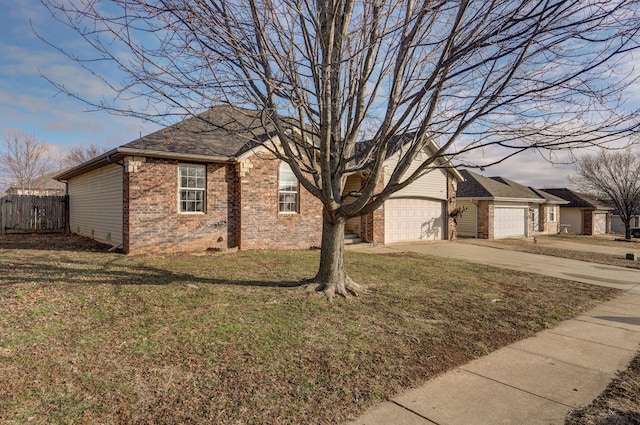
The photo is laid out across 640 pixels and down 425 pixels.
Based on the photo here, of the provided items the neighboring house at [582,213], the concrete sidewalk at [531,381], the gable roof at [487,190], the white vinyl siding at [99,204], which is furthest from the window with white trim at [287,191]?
the neighboring house at [582,213]

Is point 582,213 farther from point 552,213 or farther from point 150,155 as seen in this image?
point 150,155

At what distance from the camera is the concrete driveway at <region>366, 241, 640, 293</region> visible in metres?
10.4

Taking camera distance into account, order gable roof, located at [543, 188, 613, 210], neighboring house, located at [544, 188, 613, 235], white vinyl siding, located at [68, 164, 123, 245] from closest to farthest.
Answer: white vinyl siding, located at [68, 164, 123, 245] < neighboring house, located at [544, 188, 613, 235] < gable roof, located at [543, 188, 613, 210]

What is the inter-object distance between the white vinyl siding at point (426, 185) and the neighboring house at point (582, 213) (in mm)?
21999

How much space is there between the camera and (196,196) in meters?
12.0

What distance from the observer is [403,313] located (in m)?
6.09

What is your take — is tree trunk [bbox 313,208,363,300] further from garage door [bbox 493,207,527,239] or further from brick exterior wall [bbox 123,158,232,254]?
garage door [bbox 493,207,527,239]

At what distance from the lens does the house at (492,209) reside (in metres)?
22.6

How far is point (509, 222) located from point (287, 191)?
17712 millimetres

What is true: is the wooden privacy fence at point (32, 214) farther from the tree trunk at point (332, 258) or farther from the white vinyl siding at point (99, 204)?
the tree trunk at point (332, 258)

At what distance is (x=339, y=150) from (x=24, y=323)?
17.6 ft

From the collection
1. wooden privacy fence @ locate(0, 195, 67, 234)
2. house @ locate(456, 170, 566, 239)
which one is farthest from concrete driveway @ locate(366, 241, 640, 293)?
wooden privacy fence @ locate(0, 195, 67, 234)

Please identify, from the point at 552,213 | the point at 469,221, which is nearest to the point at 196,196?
the point at 469,221

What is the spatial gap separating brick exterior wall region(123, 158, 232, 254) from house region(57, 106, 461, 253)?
0.03m
